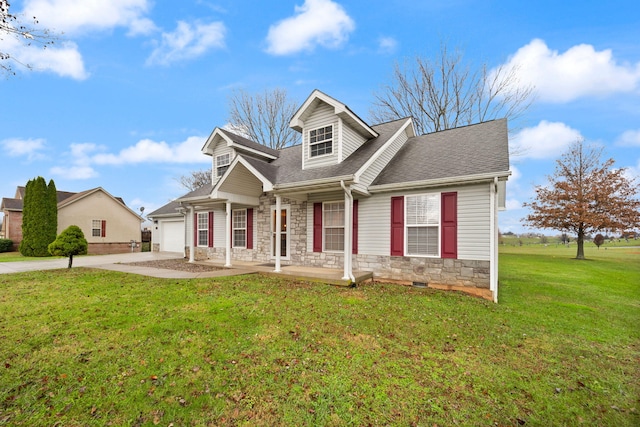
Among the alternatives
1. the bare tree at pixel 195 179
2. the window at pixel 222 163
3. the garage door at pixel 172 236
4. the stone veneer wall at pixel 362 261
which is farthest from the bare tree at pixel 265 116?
the stone veneer wall at pixel 362 261

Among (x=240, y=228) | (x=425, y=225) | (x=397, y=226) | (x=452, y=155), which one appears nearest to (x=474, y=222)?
(x=425, y=225)

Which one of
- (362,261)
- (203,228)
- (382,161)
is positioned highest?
(382,161)

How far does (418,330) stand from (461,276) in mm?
3426

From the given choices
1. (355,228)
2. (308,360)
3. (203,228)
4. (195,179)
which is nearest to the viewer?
(308,360)

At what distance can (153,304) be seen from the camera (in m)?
5.77

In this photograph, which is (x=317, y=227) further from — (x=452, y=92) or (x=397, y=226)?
(x=452, y=92)

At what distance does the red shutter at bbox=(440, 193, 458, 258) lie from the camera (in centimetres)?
759

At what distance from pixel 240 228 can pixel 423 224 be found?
774 centimetres

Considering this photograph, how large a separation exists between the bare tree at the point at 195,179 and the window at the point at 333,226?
947 inches

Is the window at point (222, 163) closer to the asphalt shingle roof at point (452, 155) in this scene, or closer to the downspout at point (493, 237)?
the asphalt shingle roof at point (452, 155)

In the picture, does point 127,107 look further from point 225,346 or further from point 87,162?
point 225,346

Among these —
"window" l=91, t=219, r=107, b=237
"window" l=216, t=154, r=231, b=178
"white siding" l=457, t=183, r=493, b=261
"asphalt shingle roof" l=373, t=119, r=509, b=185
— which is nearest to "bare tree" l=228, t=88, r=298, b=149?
"window" l=216, t=154, r=231, b=178

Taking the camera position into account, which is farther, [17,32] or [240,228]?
[240,228]

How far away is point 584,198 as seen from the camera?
799 inches
